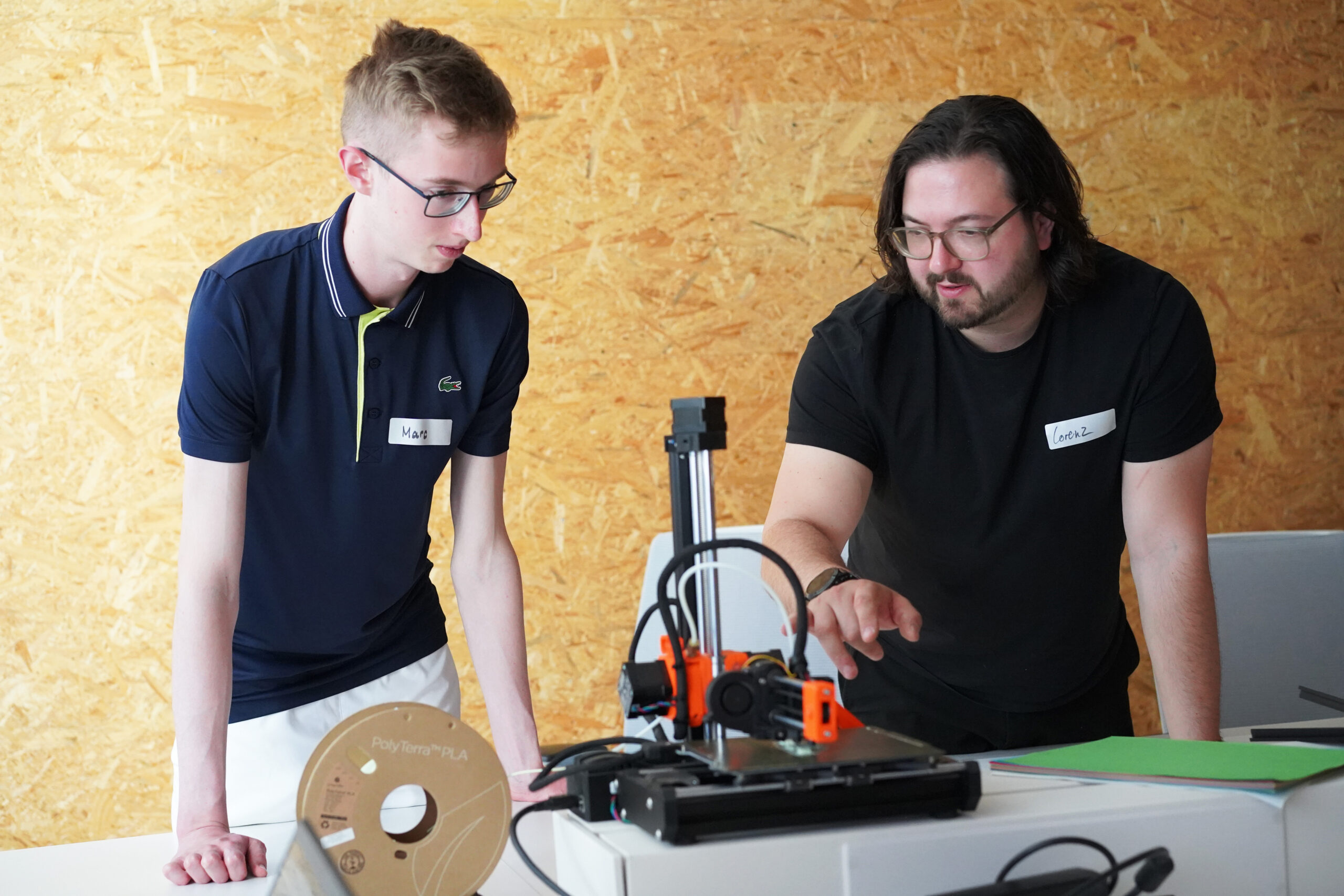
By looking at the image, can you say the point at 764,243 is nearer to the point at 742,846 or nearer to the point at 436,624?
the point at 436,624

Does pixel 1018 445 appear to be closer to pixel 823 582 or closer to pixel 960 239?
pixel 960 239

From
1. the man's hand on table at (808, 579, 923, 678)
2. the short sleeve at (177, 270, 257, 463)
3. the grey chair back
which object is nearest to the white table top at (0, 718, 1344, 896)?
the man's hand on table at (808, 579, 923, 678)

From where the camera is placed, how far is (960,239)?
1710mm

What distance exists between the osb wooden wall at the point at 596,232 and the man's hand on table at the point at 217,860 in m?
1.91

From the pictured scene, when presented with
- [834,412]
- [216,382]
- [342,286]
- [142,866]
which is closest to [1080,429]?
[834,412]

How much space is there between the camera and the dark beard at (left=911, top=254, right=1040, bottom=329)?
5.57 ft

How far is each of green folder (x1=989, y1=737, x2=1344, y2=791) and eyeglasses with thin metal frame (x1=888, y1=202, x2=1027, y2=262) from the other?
0.77 m

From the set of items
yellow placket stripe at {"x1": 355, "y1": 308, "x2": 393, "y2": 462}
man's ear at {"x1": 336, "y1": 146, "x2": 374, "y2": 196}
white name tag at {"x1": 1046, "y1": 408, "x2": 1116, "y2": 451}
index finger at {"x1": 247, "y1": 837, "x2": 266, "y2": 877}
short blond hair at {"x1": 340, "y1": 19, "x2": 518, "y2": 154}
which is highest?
short blond hair at {"x1": 340, "y1": 19, "x2": 518, "y2": 154}

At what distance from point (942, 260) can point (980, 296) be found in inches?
3.3

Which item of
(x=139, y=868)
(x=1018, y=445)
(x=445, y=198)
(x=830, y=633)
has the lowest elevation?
(x=139, y=868)

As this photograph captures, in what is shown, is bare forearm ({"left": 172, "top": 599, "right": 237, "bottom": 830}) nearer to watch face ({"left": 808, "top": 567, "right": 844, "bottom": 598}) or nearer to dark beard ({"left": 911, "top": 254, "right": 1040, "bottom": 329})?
watch face ({"left": 808, "top": 567, "right": 844, "bottom": 598})

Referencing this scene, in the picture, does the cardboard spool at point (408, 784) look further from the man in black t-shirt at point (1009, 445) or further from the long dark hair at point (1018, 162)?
the long dark hair at point (1018, 162)

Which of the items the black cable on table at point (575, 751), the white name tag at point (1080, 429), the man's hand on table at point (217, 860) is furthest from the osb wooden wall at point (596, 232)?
the black cable on table at point (575, 751)

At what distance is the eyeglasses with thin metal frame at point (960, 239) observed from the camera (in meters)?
1.70
